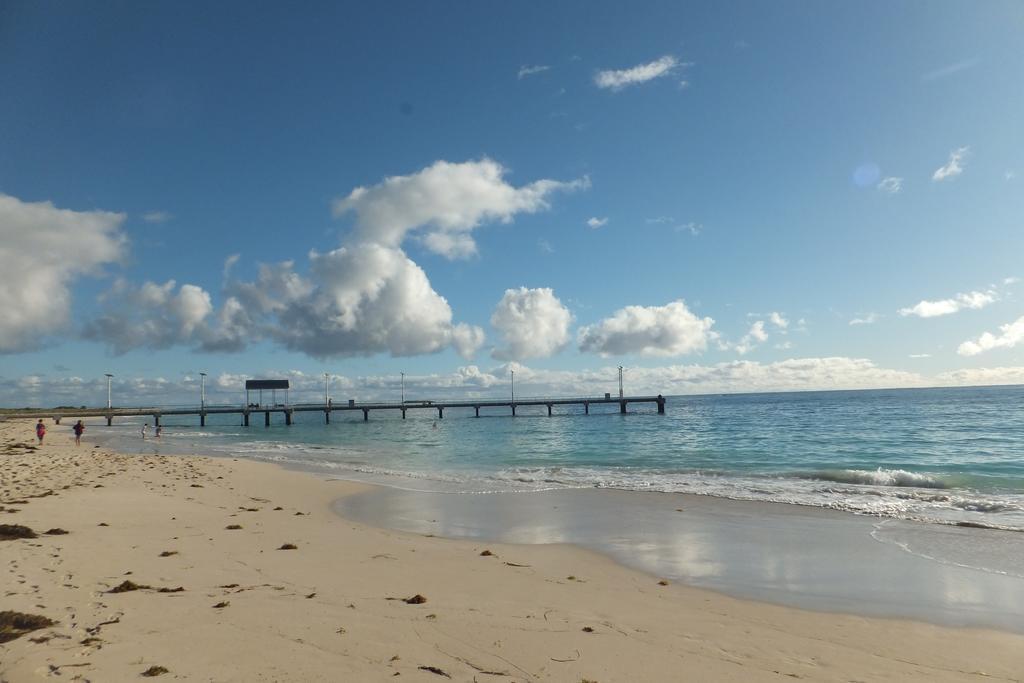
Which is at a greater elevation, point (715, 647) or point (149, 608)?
point (149, 608)

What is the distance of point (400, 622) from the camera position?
19.5 feet

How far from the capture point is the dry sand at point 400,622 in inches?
190

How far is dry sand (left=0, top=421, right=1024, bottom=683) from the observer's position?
482 centimetres

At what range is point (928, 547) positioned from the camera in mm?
10281

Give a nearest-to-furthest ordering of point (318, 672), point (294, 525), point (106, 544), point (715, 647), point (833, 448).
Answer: point (318, 672) < point (715, 647) < point (106, 544) < point (294, 525) < point (833, 448)

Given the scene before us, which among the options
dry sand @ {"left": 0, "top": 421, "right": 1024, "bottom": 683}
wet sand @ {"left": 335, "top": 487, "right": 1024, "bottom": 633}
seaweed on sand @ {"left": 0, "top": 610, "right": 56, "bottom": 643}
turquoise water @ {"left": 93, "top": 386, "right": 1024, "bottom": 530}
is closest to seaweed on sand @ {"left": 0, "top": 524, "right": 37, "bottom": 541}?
dry sand @ {"left": 0, "top": 421, "right": 1024, "bottom": 683}

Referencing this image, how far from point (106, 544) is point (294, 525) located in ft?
11.8

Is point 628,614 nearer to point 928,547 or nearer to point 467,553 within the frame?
point 467,553

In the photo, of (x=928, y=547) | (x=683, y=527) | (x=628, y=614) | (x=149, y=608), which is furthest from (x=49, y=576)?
(x=928, y=547)

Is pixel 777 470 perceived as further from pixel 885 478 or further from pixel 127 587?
pixel 127 587

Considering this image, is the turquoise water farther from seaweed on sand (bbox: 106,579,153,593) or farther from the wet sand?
seaweed on sand (bbox: 106,579,153,593)

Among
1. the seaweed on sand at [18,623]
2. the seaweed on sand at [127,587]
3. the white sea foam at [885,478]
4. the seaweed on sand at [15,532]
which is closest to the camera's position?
the seaweed on sand at [18,623]

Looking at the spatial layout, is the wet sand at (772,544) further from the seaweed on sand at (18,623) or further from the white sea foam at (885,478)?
the seaweed on sand at (18,623)

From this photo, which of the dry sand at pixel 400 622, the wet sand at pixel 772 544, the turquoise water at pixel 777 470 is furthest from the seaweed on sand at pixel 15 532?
the turquoise water at pixel 777 470
